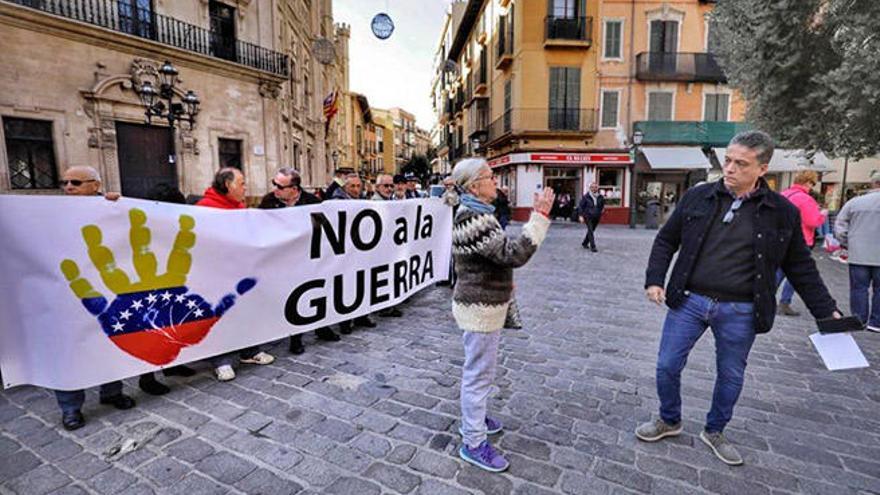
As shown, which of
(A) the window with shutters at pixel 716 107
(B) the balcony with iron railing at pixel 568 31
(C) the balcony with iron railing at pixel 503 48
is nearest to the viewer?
(B) the balcony with iron railing at pixel 568 31

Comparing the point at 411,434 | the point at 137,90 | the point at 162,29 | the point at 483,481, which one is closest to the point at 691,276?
the point at 483,481

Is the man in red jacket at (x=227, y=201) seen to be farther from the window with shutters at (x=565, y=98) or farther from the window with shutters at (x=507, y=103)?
the window with shutters at (x=507, y=103)

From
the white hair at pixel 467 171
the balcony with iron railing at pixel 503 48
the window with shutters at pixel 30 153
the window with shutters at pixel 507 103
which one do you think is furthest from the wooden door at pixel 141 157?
the balcony with iron railing at pixel 503 48

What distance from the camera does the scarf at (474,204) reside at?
2.45 m

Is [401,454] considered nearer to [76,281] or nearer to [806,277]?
[76,281]

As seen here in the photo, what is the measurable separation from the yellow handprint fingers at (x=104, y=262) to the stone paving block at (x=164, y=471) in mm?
1280

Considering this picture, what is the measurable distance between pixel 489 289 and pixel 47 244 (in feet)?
9.47

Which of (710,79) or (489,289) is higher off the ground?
(710,79)

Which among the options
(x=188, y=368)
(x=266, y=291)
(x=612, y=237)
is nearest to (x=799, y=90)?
(x=612, y=237)

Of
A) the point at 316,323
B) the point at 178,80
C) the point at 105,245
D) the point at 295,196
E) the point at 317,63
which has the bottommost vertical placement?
the point at 316,323

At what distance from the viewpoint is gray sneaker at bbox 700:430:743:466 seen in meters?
2.62

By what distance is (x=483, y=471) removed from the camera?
8.46 ft

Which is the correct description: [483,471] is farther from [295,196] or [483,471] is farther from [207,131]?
[207,131]

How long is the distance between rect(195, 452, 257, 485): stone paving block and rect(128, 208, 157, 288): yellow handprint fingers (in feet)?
4.75
